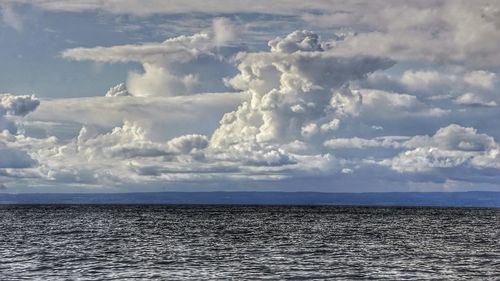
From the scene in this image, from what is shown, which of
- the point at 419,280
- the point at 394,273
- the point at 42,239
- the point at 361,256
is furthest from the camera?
the point at 42,239

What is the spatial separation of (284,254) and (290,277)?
1941cm

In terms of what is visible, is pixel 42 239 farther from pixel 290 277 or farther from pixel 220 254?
pixel 290 277

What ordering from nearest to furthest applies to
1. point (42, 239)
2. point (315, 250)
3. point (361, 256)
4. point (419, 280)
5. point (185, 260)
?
point (419, 280), point (185, 260), point (361, 256), point (315, 250), point (42, 239)

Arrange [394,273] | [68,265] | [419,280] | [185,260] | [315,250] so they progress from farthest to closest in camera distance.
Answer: [315,250], [185,260], [68,265], [394,273], [419,280]

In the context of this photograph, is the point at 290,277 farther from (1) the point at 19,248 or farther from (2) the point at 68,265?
(1) the point at 19,248

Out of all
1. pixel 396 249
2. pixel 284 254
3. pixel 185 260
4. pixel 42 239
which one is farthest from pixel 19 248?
pixel 396 249

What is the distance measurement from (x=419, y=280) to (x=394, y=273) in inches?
177

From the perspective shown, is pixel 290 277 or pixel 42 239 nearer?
pixel 290 277

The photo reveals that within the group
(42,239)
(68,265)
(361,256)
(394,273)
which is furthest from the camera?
(42,239)

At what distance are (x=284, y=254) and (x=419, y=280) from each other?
22574 mm

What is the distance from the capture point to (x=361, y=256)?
79.2 m

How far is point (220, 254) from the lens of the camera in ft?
264

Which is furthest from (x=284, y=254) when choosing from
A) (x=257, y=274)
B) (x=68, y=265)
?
(x=68, y=265)

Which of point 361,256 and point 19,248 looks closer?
point 361,256
